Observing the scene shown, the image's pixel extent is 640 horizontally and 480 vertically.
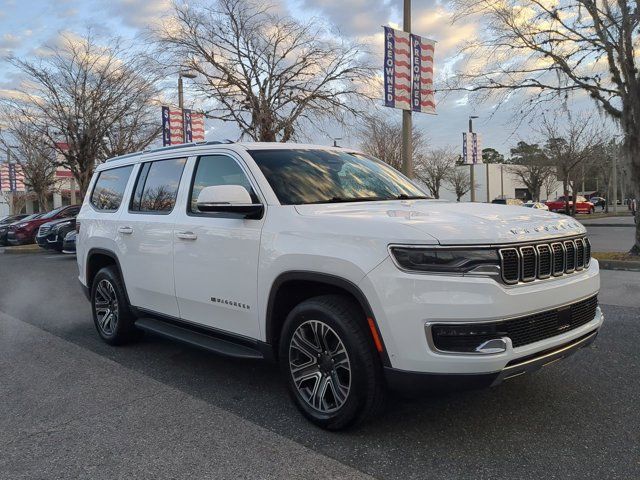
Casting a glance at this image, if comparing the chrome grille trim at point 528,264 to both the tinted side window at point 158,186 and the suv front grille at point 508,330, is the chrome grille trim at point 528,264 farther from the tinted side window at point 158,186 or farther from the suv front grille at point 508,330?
the tinted side window at point 158,186

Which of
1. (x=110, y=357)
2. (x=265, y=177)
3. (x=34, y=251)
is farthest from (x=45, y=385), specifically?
(x=34, y=251)

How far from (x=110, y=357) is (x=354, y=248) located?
3.33 metres

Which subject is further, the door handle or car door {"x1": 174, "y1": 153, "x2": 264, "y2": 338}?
the door handle

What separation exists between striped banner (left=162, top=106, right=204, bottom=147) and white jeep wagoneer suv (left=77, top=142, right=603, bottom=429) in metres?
14.1

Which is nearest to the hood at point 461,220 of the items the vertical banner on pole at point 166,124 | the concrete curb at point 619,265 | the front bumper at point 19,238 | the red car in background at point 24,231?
the concrete curb at point 619,265

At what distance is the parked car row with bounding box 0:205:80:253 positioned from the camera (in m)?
18.5

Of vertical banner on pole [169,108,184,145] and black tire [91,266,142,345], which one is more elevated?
vertical banner on pole [169,108,184,145]

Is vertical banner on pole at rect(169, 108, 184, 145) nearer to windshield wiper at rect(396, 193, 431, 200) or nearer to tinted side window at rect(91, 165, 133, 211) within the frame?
tinted side window at rect(91, 165, 133, 211)

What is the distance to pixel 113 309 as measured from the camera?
5633 millimetres

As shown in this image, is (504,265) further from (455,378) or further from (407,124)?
Result: (407,124)

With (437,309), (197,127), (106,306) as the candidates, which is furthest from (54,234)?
(437,309)

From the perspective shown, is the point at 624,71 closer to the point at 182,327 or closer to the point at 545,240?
the point at 545,240

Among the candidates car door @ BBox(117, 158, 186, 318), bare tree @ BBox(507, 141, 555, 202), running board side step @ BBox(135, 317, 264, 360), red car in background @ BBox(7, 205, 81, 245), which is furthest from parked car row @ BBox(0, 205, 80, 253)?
bare tree @ BBox(507, 141, 555, 202)

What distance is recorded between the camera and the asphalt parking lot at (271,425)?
9.86ft
